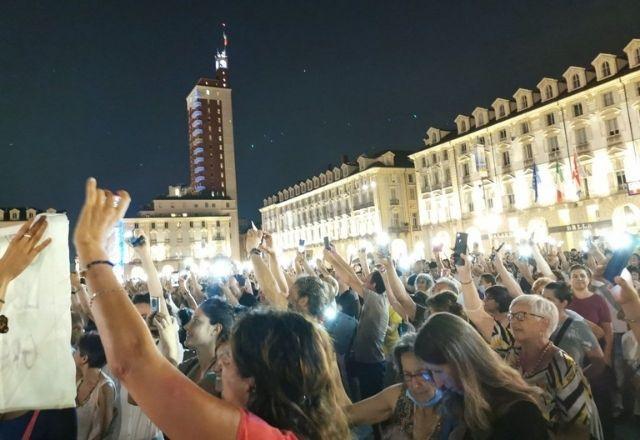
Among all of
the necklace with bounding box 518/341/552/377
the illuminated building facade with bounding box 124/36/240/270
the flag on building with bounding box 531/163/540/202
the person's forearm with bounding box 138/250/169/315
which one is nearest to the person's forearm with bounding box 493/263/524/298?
the necklace with bounding box 518/341/552/377

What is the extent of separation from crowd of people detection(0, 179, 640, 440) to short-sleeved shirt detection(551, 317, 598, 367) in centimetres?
1

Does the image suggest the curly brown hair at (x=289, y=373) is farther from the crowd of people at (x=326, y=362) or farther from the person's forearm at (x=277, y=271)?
the person's forearm at (x=277, y=271)

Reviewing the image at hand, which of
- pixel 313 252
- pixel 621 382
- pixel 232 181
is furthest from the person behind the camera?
pixel 232 181

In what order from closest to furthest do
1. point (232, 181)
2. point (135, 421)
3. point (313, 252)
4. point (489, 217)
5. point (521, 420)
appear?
point (521, 420), point (135, 421), point (489, 217), point (313, 252), point (232, 181)

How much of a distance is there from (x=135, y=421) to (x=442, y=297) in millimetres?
3044

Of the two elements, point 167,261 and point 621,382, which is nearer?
point 621,382

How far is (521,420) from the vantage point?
266 centimetres

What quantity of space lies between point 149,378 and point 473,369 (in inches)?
75.1

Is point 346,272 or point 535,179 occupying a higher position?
point 535,179

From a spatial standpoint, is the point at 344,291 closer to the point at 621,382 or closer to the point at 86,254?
the point at 621,382

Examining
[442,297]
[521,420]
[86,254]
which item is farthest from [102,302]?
[442,297]

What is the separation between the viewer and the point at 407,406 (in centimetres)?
339

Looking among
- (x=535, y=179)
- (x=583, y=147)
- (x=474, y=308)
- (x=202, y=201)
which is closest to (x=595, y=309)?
(x=474, y=308)

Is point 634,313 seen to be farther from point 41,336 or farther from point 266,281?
point 41,336
